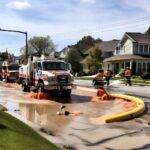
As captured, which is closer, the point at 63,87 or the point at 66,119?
the point at 66,119

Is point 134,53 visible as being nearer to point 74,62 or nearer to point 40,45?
point 74,62

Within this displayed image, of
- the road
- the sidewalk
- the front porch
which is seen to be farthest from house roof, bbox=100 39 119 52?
the road

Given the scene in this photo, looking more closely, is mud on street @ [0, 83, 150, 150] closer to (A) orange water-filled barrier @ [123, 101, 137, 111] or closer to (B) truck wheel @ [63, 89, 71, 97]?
(A) orange water-filled barrier @ [123, 101, 137, 111]

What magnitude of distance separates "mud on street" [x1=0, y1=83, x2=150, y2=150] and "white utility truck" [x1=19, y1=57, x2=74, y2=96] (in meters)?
2.24

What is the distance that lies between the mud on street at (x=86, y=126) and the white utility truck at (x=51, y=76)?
7.36ft

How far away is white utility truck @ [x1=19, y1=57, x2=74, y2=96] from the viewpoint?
93.1ft

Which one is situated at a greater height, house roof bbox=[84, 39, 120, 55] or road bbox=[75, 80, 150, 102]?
house roof bbox=[84, 39, 120, 55]

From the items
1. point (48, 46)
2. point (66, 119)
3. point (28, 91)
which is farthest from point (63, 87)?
point (48, 46)

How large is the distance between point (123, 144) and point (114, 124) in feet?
11.7

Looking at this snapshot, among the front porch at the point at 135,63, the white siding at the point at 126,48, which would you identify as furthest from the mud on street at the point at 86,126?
the white siding at the point at 126,48

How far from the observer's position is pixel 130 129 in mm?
16688

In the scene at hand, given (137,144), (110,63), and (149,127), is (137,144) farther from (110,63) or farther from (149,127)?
(110,63)

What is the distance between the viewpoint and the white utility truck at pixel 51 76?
28391mm

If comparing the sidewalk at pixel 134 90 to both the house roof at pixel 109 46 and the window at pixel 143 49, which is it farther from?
the house roof at pixel 109 46
